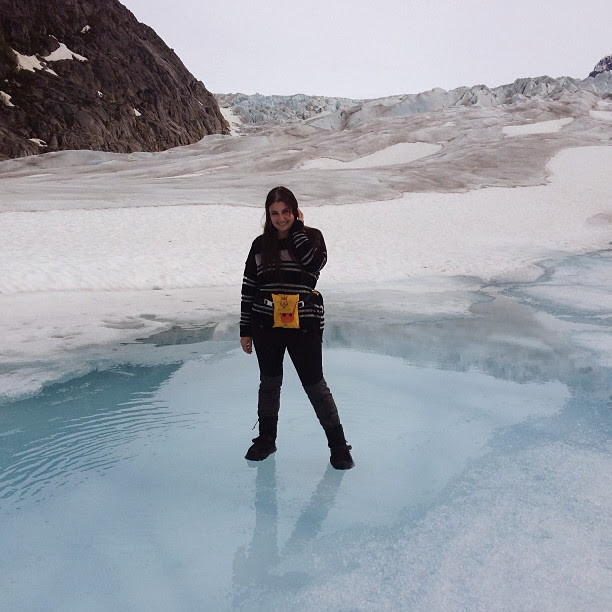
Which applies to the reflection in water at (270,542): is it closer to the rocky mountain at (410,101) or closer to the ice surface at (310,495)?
the ice surface at (310,495)

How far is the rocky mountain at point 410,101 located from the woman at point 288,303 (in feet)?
154

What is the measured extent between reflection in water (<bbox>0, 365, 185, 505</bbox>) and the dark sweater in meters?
1.59

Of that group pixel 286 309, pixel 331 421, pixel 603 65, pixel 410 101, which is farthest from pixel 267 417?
pixel 603 65

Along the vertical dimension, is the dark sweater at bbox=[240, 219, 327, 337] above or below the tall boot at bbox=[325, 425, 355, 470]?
above

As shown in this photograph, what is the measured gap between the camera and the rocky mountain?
58594 mm

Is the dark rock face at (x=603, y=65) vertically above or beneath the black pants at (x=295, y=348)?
above

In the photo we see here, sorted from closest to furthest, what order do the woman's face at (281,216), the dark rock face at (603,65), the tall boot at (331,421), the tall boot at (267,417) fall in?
1. the woman's face at (281,216)
2. the tall boot at (331,421)
3. the tall boot at (267,417)
4. the dark rock face at (603,65)

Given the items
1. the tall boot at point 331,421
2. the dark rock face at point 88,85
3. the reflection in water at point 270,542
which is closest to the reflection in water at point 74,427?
the reflection in water at point 270,542

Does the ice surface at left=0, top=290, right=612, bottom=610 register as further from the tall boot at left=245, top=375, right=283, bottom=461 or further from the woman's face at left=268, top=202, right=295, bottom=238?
the woman's face at left=268, top=202, right=295, bottom=238

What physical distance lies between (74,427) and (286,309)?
2.24m

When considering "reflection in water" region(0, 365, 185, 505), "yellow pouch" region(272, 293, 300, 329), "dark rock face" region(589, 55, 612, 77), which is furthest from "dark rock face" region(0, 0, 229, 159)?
"dark rock face" region(589, 55, 612, 77)

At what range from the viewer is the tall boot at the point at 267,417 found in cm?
425

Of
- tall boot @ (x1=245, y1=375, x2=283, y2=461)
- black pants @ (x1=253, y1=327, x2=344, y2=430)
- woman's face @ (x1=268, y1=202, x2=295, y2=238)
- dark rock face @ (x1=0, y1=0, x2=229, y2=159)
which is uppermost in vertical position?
dark rock face @ (x1=0, y1=0, x2=229, y2=159)

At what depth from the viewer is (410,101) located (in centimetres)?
6512
